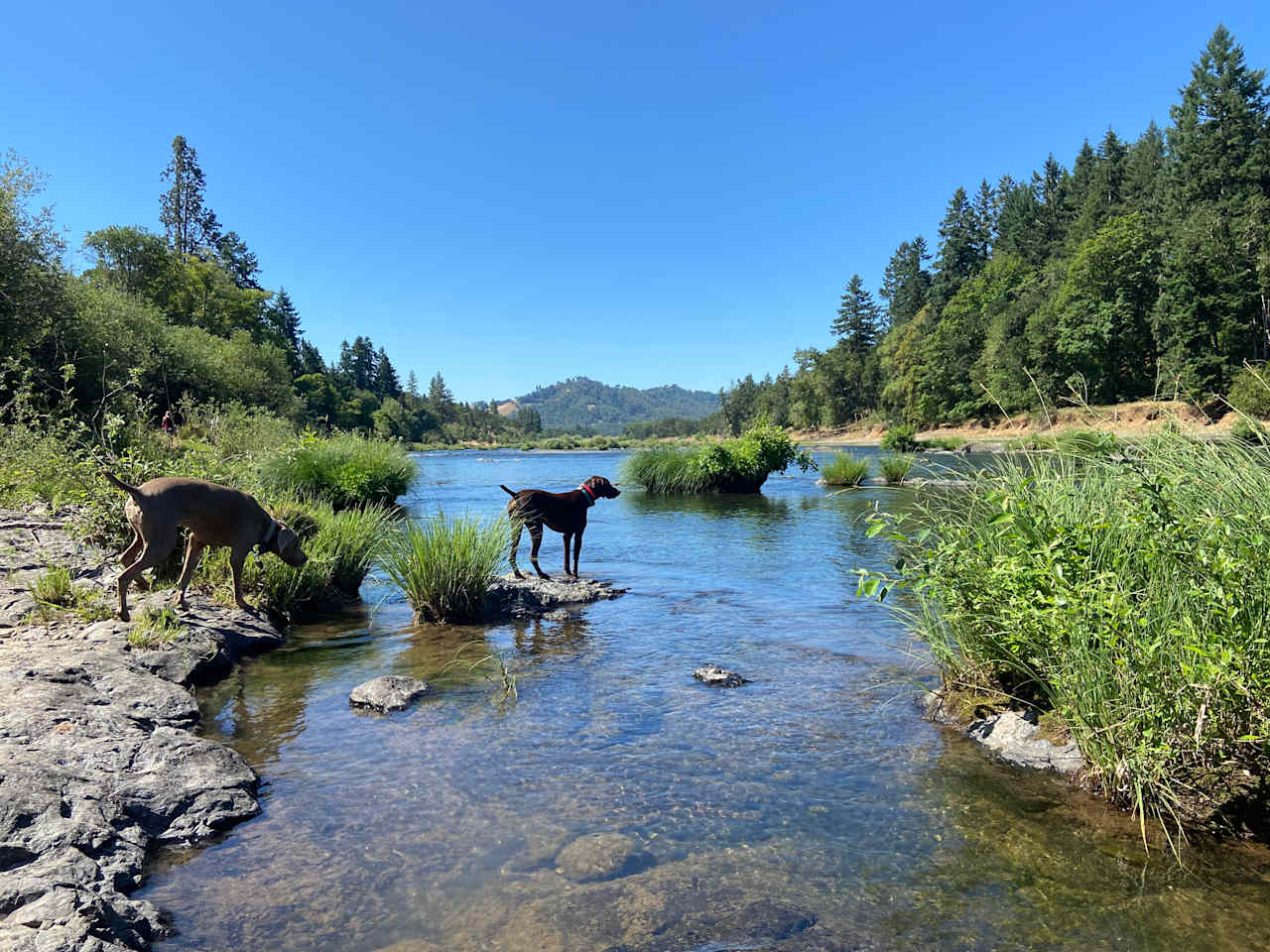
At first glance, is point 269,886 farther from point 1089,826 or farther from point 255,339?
point 255,339

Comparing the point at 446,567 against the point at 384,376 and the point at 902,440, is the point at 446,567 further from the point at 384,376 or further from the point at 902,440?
the point at 384,376

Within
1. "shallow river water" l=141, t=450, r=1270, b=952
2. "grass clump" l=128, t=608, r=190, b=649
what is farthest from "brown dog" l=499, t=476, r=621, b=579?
"grass clump" l=128, t=608, r=190, b=649

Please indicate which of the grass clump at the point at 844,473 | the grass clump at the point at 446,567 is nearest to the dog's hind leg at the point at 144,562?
the grass clump at the point at 446,567

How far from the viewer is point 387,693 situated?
641 centimetres

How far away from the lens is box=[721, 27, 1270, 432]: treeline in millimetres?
54031

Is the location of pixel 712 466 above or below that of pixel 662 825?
above

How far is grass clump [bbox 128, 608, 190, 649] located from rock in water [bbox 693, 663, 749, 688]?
16.5ft

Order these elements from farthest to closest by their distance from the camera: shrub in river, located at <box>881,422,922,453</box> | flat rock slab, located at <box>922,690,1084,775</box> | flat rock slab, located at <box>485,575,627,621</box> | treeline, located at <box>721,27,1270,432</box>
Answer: treeline, located at <box>721,27,1270,432</box> → shrub in river, located at <box>881,422,922,453</box> → flat rock slab, located at <box>485,575,627,621</box> → flat rock slab, located at <box>922,690,1084,775</box>

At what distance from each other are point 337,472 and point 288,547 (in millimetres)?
10562

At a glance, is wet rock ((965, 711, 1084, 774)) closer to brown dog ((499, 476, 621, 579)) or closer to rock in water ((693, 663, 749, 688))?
rock in water ((693, 663, 749, 688))

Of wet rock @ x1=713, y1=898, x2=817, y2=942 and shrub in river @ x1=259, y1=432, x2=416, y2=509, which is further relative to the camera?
shrub in river @ x1=259, y1=432, x2=416, y2=509

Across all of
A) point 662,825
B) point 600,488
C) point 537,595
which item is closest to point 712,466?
point 600,488

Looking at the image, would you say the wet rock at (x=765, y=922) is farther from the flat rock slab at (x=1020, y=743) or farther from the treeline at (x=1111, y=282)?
the treeline at (x=1111, y=282)

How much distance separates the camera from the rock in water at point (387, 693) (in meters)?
6.29
